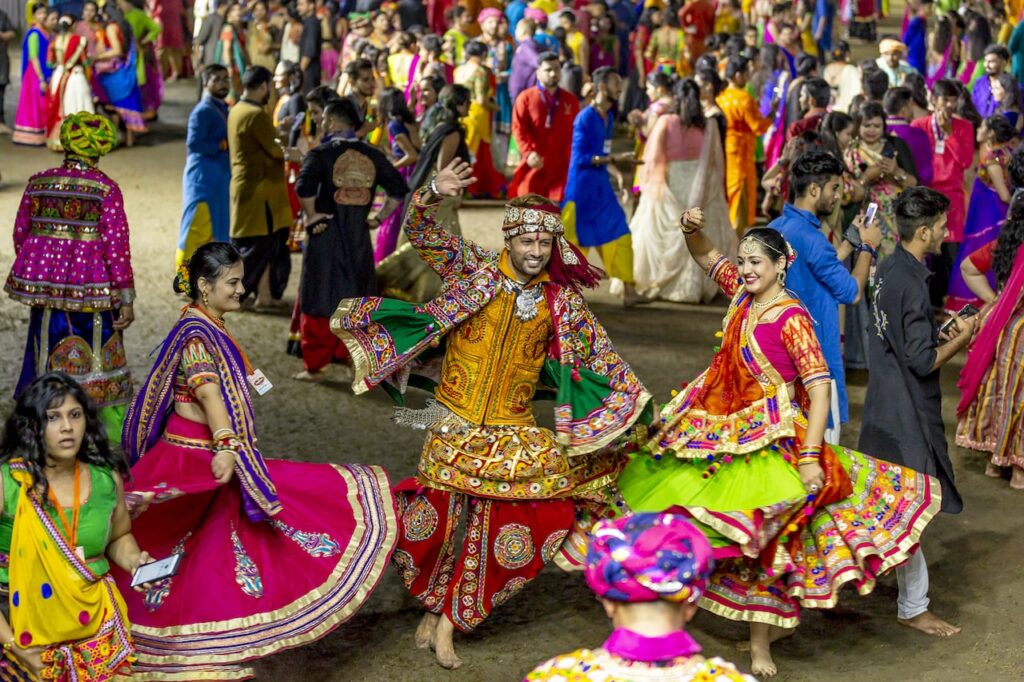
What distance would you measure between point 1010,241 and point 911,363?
4.95 ft

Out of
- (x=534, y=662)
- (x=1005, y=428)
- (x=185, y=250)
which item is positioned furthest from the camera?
(x=185, y=250)

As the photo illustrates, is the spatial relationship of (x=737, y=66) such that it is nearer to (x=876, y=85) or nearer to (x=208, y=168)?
(x=876, y=85)

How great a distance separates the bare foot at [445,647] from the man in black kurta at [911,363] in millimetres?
1723

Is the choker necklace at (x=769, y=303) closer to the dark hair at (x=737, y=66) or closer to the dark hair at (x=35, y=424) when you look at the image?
the dark hair at (x=35, y=424)

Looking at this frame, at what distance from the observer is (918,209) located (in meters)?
5.53

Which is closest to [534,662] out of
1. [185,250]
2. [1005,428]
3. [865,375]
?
[1005,428]

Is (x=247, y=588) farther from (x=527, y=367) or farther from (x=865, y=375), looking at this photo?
(x=865, y=375)

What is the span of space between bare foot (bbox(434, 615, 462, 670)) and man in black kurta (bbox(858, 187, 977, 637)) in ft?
A: 5.65

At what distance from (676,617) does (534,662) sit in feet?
7.88

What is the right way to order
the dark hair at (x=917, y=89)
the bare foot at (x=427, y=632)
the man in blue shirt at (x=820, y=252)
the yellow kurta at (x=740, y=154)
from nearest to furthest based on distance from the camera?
the bare foot at (x=427, y=632)
the man in blue shirt at (x=820, y=252)
the dark hair at (x=917, y=89)
the yellow kurta at (x=740, y=154)

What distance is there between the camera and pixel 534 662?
5.16 meters

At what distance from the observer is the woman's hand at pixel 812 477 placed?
15.7ft

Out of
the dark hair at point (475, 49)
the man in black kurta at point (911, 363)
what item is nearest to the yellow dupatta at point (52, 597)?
the man in black kurta at point (911, 363)

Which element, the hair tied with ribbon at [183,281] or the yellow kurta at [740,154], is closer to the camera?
the hair tied with ribbon at [183,281]
